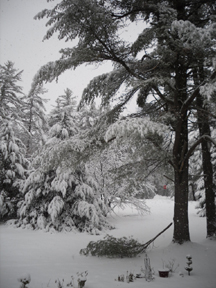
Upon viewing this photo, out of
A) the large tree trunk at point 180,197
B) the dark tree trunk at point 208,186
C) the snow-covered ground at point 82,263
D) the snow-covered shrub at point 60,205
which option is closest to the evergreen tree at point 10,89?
the snow-covered shrub at point 60,205

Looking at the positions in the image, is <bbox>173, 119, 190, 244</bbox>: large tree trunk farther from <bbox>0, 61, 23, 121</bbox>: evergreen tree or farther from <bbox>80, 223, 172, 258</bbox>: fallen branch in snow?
<bbox>0, 61, 23, 121</bbox>: evergreen tree

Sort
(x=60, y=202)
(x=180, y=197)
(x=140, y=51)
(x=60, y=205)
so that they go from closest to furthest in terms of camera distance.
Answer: (x=180, y=197) < (x=140, y=51) < (x=60, y=205) < (x=60, y=202)

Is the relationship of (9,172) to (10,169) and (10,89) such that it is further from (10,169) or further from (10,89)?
(10,89)

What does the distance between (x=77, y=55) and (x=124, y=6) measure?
2497mm

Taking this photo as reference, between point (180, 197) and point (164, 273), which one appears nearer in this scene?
point (164, 273)

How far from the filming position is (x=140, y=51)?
22.1 ft

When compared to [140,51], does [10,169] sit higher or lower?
lower

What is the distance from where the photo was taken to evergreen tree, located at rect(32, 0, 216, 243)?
488 centimetres

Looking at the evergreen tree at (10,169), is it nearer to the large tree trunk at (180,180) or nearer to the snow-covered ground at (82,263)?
the snow-covered ground at (82,263)

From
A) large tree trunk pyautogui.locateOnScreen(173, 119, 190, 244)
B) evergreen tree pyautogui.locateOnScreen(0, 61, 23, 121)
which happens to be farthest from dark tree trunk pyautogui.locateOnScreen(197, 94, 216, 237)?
evergreen tree pyautogui.locateOnScreen(0, 61, 23, 121)

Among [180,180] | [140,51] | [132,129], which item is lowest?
[180,180]

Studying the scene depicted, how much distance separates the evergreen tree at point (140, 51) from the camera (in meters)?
4.88

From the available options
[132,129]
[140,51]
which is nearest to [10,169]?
[140,51]

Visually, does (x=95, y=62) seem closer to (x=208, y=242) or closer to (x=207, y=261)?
(x=207, y=261)
